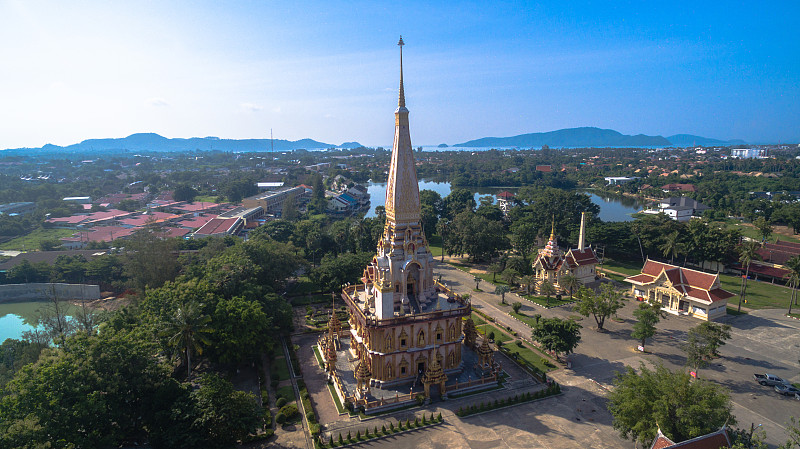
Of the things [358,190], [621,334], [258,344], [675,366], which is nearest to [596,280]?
[621,334]

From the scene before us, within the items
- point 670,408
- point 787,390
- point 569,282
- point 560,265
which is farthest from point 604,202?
point 670,408

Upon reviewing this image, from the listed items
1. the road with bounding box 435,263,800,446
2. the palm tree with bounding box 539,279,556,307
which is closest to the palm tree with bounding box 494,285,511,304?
the road with bounding box 435,263,800,446

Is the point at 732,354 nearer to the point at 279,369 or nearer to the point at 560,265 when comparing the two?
the point at 560,265

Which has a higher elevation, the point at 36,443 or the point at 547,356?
the point at 36,443

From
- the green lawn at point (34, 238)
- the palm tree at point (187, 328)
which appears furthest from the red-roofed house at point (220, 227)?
the palm tree at point (187, 328)

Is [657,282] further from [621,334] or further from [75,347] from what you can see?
[75,347]

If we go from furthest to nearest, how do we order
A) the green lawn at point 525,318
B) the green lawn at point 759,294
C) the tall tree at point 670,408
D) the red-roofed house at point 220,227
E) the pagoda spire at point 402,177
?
the red-roofed house at point 220,227 < the green lawn at point 759,294 < the green lawn at point 525,318 < the pagoda spire at point 402,177 < the tall tree at point 670,408

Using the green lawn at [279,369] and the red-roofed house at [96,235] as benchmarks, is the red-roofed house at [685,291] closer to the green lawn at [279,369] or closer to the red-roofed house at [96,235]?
the green lawn at [279,369]
